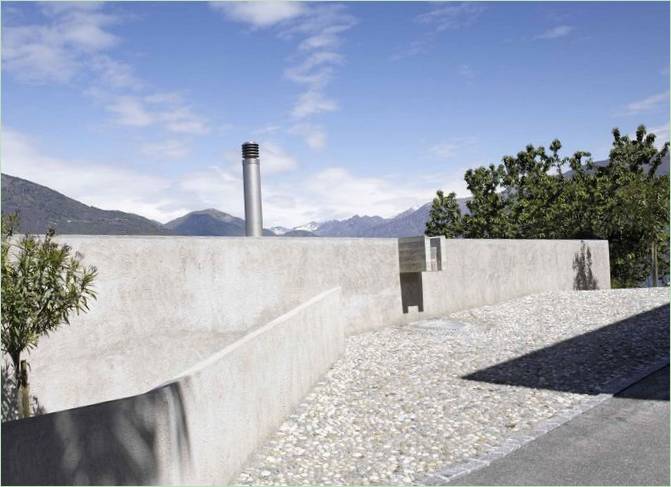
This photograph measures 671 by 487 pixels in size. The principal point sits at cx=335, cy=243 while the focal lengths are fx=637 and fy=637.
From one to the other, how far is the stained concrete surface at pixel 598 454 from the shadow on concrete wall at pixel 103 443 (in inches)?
93.6

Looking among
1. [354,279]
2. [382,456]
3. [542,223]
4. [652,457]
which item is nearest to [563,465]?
[652,457]

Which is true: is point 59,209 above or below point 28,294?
above

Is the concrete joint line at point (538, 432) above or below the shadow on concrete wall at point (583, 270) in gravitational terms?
below

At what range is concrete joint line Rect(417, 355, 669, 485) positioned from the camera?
17.7 ft

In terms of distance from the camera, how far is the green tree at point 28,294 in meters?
6.05

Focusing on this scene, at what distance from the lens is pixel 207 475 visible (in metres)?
4.74

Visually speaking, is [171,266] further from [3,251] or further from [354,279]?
[354,279]

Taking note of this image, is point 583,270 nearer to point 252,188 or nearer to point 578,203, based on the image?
point 578,203

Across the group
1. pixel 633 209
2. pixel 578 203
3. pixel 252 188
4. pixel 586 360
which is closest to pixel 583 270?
pixel 633 209

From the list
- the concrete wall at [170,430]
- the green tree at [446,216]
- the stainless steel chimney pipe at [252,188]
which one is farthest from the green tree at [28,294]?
the green tree at [446,216]

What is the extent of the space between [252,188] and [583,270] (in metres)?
12.7

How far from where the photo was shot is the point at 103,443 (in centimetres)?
387

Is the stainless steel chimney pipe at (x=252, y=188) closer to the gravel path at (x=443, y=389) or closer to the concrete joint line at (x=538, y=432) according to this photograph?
A: the gravel path at (x=443, y=389)

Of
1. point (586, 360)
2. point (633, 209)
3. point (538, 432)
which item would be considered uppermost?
point (633, 209)
